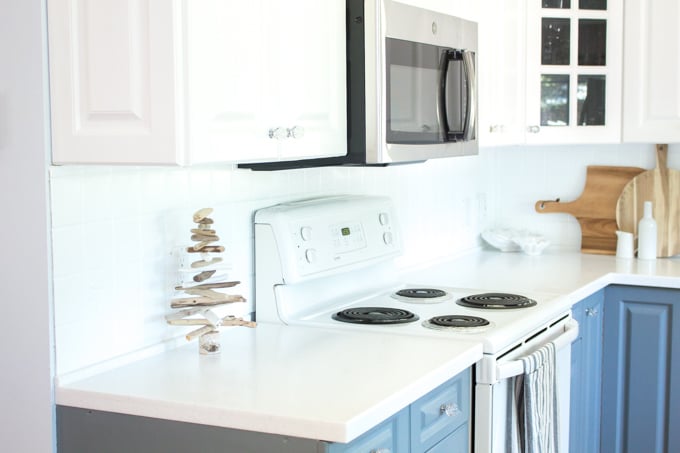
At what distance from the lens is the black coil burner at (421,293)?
2998 millimetres

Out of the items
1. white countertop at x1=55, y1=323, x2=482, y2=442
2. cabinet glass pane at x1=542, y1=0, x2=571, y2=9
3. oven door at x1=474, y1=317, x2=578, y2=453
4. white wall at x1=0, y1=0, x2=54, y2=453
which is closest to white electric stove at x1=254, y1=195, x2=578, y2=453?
oven door at x1=474, y1=317, x2=578, y2=453

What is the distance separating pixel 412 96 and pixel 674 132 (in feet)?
4.81

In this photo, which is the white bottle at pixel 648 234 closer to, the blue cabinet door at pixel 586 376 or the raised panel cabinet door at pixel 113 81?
the blue cabinet door at pixel 586 376

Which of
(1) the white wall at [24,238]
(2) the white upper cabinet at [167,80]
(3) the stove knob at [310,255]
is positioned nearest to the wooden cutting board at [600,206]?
(3) the stove knob at [310,255]

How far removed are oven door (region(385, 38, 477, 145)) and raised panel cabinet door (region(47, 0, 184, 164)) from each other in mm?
843

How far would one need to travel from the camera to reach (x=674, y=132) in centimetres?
363

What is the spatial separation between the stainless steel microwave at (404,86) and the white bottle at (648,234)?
1297mm

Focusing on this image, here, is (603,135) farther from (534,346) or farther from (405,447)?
(405,447)

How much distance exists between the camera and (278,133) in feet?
6.90

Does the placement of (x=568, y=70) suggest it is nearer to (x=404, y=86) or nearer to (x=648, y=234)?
(x=648, y=234)

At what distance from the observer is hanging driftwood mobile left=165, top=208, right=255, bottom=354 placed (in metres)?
2.26

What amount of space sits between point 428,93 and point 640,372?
1482mm

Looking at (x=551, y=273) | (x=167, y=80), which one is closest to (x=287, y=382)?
(x=167, y=80)

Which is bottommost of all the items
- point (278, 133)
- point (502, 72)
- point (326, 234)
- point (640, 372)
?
point (640, 372)
